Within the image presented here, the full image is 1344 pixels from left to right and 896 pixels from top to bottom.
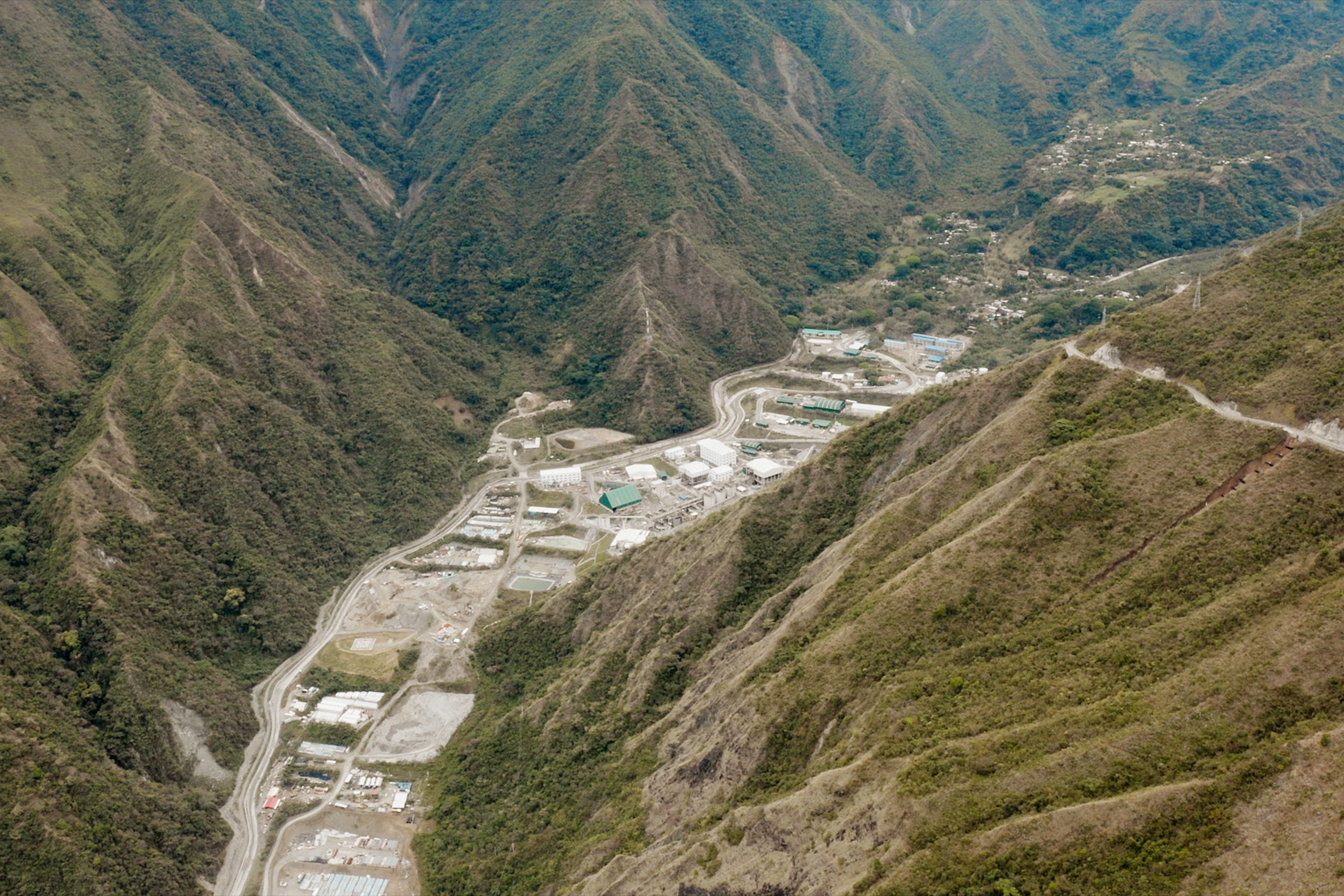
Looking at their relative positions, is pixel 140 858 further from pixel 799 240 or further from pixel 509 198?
pixel 799 240

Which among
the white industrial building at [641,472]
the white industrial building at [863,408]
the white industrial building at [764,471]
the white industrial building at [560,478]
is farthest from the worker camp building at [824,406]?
the white industrial building at [560,478]

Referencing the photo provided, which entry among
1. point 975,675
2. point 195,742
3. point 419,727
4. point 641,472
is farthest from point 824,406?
point 195,742

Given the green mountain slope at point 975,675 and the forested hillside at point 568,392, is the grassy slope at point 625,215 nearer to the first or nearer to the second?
the forested hillside at point 568,392

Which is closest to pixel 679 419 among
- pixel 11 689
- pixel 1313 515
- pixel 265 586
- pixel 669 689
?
pixel 265 586

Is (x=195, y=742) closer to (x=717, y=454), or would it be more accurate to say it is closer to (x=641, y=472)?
(x=641, y=472)

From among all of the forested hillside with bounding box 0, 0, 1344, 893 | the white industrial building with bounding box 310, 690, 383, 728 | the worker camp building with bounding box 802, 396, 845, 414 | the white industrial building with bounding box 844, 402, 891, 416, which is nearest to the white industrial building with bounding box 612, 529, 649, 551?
the forested hillside with bounding box 0, 0, 1344, 893
